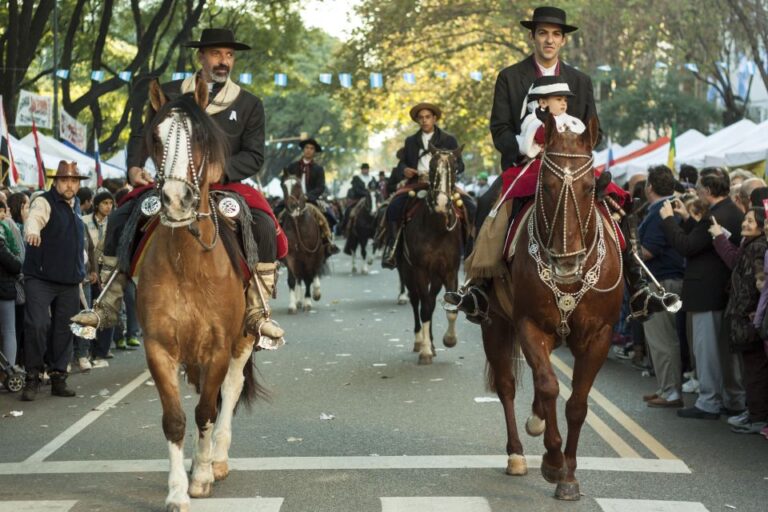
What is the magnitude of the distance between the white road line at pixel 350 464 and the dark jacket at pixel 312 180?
43.3 feet

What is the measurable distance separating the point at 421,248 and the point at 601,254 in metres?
7.68

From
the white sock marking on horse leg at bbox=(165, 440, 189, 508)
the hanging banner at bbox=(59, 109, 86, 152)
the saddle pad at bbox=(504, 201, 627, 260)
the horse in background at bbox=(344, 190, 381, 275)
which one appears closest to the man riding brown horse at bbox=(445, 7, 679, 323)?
the saddle pad at bbox=(504, 201, 627, 260)

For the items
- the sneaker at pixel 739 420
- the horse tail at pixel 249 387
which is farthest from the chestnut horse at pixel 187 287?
the sneaker at pixel 739 420

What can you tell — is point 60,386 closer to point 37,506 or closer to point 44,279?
point 44,279

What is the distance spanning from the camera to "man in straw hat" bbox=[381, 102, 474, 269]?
53.8 ft

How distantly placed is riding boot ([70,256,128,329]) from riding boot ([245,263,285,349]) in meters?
0.89

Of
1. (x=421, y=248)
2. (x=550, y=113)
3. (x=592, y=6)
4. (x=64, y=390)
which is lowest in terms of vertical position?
(x=64, y=390)

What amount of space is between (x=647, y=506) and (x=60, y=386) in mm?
7269

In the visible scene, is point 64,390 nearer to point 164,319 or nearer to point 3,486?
point 3,486

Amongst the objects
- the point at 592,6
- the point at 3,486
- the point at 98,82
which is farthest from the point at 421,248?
the point at 592,6

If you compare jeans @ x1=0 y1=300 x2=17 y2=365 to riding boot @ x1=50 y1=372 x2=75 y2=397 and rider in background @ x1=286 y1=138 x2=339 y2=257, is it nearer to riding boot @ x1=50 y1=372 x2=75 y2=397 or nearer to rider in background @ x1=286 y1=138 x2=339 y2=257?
riding boot @ x1=50 y1=372 x2=75 y2=397

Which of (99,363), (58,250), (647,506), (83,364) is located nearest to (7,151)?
(99,363)

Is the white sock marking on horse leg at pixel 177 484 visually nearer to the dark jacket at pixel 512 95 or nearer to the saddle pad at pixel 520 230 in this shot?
the saddle pad at pixel 520 230

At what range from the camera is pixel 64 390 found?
43.9 ft
